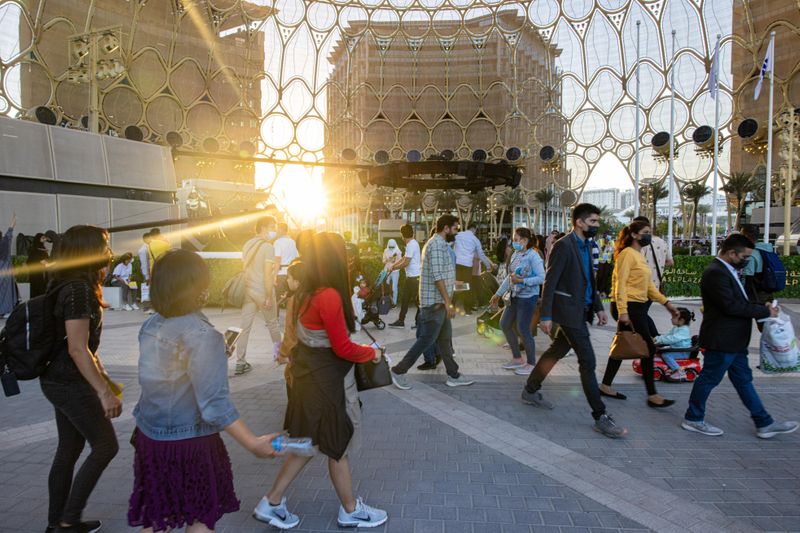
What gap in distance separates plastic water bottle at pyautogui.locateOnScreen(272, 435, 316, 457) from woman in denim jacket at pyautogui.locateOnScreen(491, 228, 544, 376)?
389 cm

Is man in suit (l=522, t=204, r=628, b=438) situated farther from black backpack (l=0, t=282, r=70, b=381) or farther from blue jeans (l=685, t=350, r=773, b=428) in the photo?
black backpack (l=0, t=282, r=70, b=381)

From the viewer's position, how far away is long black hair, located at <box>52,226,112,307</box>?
6.88ft

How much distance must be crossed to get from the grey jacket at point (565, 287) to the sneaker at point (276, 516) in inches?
92.4

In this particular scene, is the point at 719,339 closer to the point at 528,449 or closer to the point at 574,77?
the point at 528,449

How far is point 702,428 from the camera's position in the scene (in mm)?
3637

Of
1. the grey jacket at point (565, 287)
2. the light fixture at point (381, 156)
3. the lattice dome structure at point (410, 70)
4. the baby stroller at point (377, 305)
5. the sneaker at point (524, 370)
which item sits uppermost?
the lattice dome structure at point (410, 70)

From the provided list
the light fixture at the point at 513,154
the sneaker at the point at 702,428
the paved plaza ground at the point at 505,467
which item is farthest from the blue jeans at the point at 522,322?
the light fixture at the point at 513,154

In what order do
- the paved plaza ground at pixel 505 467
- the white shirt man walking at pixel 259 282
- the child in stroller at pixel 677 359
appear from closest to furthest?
the paved plaza ground at pixel 505 467 → the child in stroller at pixel 677 359 → the white shirt man walking at pixel 259 282

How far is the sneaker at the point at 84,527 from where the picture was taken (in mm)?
2275

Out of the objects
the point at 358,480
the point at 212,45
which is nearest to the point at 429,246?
the point at 358,480

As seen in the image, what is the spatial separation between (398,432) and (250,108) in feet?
151

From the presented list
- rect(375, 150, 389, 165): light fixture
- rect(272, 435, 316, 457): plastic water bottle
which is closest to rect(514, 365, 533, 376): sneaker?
rect(272, 435, 316, 457): plastic water bottle

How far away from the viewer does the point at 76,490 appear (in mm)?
2283

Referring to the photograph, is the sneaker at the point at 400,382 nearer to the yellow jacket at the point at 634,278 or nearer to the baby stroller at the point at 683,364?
the yellow jacket at the point at 634,278
